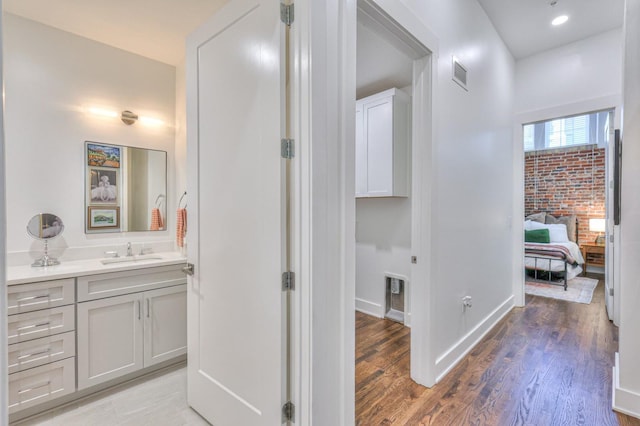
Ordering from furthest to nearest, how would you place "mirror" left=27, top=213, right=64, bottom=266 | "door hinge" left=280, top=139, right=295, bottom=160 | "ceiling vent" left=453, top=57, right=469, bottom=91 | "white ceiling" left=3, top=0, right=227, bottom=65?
1. "ceiling vent" left=453, top=57, right=469, bottom=91
2. "mirror" left=27, top=213, right=64, bottom=266
3. "white ceiling" left=3, top=0, right=227, bottom=65
4. "door hinge" left=280, top=139, right=295, bottom=160

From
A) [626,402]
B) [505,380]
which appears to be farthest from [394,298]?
[626,402]

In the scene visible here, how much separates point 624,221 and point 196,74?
2.75 meters

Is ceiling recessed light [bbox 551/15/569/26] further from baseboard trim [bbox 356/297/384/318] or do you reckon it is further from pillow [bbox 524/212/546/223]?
pillow [bbox 524/212/546/223]

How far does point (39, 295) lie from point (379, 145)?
119 inches

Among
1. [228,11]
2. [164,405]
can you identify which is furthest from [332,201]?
[164,405]

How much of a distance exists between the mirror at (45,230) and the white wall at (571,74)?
4797mm

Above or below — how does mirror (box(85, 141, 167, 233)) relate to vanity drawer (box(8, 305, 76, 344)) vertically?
above

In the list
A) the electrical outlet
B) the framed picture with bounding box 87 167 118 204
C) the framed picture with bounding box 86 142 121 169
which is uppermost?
the framed picture with bounding box 86 142 121 169

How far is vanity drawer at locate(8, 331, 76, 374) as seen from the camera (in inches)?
70.7

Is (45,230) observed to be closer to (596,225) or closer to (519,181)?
(519,181)

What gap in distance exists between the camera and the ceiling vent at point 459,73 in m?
2.43

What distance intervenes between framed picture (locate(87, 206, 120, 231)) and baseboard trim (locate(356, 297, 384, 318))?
2.66 meters

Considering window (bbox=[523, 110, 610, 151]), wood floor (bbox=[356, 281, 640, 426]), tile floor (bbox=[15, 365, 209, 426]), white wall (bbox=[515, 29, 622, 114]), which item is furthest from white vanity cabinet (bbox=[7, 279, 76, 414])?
window (bbox=[523, 110, 610, 151])

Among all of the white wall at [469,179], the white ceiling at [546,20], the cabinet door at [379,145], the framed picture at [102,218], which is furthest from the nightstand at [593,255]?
the framed picture at [102,218]
